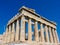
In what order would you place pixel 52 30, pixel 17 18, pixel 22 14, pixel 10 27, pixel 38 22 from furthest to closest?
pixel 52 30 → pixel 10 27 → pixel 38 22 → pixel 17 18 → pixel 22 14

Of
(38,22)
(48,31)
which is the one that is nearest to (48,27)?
(48,31)

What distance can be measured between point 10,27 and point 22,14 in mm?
7356

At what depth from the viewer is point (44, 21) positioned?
30.1 m

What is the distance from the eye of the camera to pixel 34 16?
90.6ft

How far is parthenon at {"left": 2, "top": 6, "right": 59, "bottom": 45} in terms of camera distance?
2473cm

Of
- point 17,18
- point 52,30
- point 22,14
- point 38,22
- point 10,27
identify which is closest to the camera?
point 22,14

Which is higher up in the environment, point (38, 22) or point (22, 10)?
point (22, 10)

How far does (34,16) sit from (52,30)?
27.2ft

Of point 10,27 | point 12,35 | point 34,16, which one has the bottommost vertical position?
point 12,35

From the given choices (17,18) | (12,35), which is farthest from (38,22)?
(12,35)

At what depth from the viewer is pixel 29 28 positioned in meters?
25.3

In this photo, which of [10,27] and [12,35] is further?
[10,27]

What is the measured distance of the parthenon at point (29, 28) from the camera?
24734 millimetres

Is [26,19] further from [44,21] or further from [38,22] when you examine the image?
[44,21]
